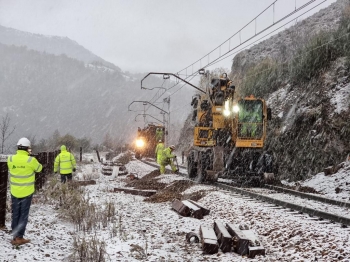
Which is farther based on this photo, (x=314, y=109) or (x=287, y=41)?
(x=287, y=41)

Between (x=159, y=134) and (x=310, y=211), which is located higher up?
(x=159, y=134)

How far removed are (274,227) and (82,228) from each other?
4136mm

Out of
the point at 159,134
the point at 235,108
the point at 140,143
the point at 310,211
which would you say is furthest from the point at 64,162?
the point at 140,143

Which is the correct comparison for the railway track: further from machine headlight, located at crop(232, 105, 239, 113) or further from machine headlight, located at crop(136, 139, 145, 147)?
machine headlight, located at crop(136, 139, 145, 147)

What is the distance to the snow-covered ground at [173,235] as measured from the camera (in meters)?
→ 5.85

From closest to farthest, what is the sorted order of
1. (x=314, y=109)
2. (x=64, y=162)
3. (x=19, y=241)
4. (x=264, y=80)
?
(x=19, y=241) < (x=64, y=162) < (x=314, y=109) < (x=264, y=80)

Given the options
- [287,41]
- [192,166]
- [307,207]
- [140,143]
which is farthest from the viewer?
[140,143]

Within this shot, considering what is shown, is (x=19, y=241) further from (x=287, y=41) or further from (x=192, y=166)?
(x=287, y=41)

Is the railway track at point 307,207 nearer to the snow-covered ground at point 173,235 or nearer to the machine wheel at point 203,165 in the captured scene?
the snow-covered ground at point 173,235

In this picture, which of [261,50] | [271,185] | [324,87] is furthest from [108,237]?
[261,50]

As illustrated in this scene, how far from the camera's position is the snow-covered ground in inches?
230

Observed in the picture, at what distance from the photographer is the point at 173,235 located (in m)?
7.49

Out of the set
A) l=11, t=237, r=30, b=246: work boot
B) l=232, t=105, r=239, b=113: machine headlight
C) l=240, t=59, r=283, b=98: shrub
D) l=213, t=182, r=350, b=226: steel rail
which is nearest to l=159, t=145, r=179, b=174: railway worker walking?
l=232, t=105, r=239, b=113: machine headlight

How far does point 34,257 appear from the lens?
575 centimetres
